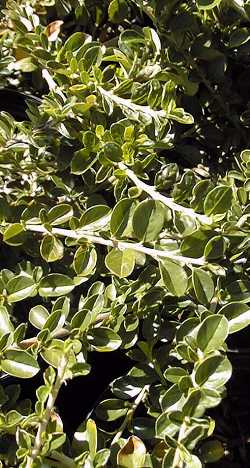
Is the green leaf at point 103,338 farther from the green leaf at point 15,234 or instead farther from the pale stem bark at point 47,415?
the green leaf at point 15,234

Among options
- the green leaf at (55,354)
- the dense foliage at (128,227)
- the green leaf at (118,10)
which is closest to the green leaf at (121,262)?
the dense foliage at (128,227)

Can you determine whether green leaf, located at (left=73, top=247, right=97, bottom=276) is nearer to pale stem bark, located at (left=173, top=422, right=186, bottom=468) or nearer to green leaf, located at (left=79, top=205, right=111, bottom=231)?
green leaf, located at (left=79, top=205, right=111, bottom=231)

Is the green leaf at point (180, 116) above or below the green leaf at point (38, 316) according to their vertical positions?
above

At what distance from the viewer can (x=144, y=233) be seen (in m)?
0.97

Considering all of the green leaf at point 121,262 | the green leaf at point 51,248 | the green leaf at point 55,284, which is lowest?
the green leaf at point 55,284

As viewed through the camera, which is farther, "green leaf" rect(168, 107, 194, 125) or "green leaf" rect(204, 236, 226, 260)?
"green leaf" rect(168, 107, 194, 125)

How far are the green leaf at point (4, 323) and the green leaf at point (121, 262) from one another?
14 cm

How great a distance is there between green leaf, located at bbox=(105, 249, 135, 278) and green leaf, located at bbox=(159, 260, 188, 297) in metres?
0.04

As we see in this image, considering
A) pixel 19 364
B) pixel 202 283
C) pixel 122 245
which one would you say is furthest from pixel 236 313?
pixel 19 364

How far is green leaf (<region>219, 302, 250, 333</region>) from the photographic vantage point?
3.08 ft

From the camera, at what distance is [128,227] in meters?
0.98

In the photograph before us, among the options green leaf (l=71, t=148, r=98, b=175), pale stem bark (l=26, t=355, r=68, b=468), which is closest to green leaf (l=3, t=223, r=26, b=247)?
green leaf (l=71, t=148, r=98, b=175)

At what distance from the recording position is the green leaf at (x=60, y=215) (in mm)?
1078

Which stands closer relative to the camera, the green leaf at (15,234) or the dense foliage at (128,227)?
the dense foliage at (128,227)
